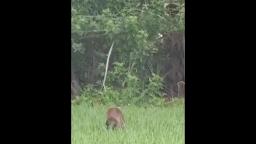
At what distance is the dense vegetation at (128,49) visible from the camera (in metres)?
1.94

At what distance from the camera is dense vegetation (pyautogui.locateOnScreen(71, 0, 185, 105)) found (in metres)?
1.94

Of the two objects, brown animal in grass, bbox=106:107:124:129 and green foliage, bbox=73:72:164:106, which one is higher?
green foliage, bbox=73:72:164:106

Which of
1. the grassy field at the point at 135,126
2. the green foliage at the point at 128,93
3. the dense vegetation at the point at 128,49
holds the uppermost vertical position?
the dense vegetation at the point at 128,49

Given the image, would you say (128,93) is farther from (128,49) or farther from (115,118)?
(128,49)

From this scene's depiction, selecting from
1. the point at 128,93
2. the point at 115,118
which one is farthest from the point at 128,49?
the point at 115,118

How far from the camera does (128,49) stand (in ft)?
6.73

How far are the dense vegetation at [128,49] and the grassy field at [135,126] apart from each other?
0.20 feet

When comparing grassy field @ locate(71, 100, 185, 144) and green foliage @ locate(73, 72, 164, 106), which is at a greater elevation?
green foliage @ locate(73, 72, 164, 106)

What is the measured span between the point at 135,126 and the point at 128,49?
0.36 metres

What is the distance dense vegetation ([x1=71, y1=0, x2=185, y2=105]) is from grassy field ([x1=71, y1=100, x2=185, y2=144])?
61mm

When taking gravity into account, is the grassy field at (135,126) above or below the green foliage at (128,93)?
below

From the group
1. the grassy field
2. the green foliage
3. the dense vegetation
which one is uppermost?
the dense vegetation

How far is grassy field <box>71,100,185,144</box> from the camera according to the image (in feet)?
6.11
